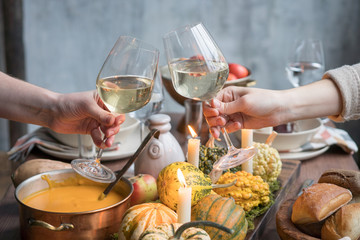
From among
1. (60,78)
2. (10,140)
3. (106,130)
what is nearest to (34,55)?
(60,78)

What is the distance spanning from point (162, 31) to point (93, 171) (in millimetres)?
2580

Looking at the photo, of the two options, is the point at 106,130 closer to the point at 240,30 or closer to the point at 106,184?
the point at 106,184

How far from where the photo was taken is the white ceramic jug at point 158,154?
54.2 inches

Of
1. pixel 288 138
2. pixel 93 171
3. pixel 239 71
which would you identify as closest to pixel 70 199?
pixel 93 171

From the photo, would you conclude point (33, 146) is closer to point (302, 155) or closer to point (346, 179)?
point (302, 155)

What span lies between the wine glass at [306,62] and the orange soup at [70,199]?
1.23 m

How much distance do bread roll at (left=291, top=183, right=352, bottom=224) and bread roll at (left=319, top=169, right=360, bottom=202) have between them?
0.05 metres

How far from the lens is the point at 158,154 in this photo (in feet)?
4.52

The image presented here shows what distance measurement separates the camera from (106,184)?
122 cm

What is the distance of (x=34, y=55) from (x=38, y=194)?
109 inches

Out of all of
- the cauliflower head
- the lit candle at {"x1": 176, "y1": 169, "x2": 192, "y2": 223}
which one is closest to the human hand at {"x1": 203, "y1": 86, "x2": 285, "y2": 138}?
the cauliflower head

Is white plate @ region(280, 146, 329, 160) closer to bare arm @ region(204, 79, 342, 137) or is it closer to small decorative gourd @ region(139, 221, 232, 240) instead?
bare arm @ region(204, 79, 342, 137)

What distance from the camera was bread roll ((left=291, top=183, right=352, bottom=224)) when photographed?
100cm

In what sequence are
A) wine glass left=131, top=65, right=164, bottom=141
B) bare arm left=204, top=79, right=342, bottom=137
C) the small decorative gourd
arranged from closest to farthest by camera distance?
the small decorative gourd → bare arm left=204, top=79, right=342, bottom=137 → wine glass left=131, top=65, right=164, bottom=141
